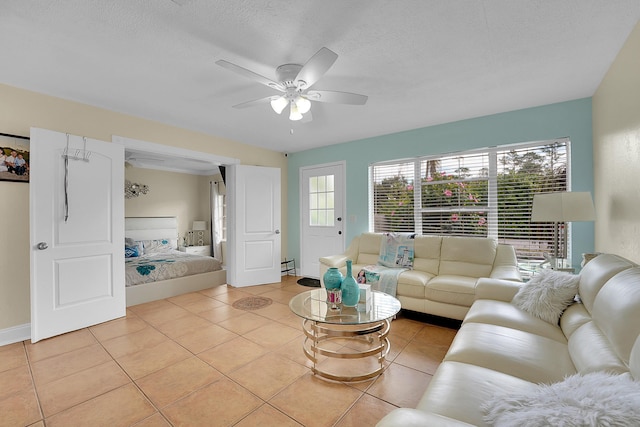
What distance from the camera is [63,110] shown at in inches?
113

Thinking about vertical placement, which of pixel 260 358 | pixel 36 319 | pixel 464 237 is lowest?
pixel 260 358

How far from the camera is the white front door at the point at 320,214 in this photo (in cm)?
473

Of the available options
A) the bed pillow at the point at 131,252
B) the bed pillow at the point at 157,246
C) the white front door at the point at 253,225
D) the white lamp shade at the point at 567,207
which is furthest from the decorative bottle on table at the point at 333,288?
the bed pillow at the point at 157,246

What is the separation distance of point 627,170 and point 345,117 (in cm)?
258

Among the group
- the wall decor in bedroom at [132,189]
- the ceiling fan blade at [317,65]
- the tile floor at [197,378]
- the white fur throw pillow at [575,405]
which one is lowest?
the tile floor at [197,378]

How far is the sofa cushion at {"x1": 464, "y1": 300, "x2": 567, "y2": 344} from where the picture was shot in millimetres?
1738

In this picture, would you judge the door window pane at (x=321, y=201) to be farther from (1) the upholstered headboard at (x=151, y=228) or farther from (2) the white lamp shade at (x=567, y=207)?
(1) the upholstered headboard at (x=151, y=228)

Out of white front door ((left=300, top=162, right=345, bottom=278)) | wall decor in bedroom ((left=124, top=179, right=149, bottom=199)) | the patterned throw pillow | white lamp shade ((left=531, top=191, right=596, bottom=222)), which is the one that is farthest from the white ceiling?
wall decor in bedroom ((left=124, top=179, right=149, bottom=199))

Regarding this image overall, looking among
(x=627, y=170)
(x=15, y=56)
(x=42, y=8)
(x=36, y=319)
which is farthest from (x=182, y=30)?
(x=627, y=170)

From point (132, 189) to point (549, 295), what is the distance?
6.58 meters

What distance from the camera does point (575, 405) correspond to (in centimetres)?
76

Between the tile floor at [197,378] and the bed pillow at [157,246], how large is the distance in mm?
2492

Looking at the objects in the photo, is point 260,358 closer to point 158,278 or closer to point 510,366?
point 510,366

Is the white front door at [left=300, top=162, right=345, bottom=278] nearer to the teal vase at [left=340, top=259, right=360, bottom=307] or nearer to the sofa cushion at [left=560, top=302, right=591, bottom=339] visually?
the teal vase at [left=340, top=259, right=360, bottom=307]
